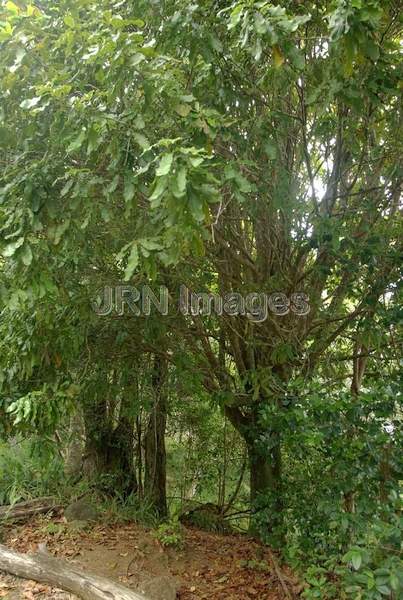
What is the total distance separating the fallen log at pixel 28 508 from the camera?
16.7 ft

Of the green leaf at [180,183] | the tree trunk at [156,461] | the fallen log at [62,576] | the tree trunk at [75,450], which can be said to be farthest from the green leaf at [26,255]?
the tree trunk at [75,450]

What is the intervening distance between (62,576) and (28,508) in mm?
1717

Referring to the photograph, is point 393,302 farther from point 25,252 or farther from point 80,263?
point 25,252

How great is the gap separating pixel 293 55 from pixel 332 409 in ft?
6.34

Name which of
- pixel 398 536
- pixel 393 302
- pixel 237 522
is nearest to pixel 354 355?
pixel 393 302

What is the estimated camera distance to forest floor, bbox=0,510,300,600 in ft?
13.3

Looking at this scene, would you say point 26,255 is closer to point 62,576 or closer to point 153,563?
point 62,576

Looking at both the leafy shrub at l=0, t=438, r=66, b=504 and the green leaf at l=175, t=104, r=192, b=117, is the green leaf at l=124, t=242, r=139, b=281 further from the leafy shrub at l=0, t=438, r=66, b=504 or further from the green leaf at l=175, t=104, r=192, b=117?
the leafy shrub at l=0, t=438, r=66, b=504

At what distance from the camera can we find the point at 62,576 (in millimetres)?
3805

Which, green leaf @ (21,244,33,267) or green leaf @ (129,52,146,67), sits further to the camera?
green leaf @ (21,244,33,267)

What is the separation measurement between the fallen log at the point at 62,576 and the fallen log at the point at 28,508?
1.00 m

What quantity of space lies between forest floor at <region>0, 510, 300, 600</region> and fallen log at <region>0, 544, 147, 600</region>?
8cm

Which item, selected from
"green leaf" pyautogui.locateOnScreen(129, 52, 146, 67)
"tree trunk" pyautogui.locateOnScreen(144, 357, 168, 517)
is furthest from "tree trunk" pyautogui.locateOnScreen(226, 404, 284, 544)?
"green leaf" pyautogui.locateOnScreen(129, 52, 146, 67)

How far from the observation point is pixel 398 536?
2309 millimetres
